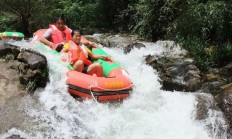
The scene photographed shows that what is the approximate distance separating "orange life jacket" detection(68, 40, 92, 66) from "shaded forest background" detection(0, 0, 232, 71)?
2.77 metres

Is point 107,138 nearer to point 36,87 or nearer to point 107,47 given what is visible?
point 36,87

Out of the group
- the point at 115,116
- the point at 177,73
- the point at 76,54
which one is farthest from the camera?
the point at 177,73

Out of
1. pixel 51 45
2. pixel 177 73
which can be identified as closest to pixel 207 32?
pixel 177 73

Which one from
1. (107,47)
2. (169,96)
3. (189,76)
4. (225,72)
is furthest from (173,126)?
(107,47)

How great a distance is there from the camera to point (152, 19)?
1163 centimetres

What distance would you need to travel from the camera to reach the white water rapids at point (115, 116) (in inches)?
236

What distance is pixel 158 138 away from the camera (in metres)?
6.12

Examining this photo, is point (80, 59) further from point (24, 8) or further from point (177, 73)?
point (24, 8)

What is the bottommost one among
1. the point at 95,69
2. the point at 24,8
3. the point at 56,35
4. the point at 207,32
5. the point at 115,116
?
the point at 24,8

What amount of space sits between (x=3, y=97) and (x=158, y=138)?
2.73 metres

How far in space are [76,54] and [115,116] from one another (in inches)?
70.0

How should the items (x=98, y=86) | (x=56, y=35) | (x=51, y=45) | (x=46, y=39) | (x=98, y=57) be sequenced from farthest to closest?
(x=56, y=35), (x=46, y=39), (x=51, y=45), (x=98, y=57), (x=98, y=86)

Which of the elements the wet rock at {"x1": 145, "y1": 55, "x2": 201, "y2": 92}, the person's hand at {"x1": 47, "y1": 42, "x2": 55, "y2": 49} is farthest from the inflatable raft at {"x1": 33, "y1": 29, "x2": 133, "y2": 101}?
the person's hand at {"x1": 47, "y1": 42, "x2": 55, "y2": 49}

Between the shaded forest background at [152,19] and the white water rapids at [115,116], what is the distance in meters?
2.19
